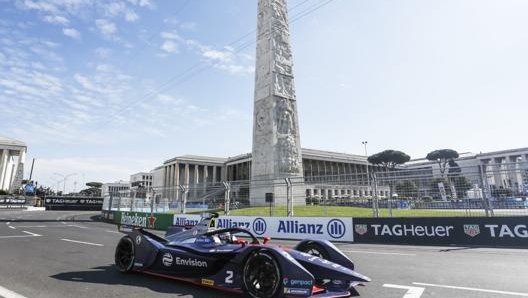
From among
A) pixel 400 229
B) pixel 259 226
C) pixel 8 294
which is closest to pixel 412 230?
pixel 400 229

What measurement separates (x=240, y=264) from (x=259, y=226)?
1235cm

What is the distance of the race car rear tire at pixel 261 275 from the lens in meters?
4.16

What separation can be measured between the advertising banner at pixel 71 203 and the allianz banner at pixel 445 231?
49650mm

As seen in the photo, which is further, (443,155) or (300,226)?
(443,155)

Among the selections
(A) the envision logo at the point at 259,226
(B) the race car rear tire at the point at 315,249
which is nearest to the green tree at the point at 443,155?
(A) the envision logo at the point at 259,226

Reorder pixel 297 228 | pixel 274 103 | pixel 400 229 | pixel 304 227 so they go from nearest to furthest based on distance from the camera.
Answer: pixel 400 229, pixel 304 227, pixel 297 228, pixel 274 103

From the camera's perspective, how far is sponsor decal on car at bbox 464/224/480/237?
12000mm

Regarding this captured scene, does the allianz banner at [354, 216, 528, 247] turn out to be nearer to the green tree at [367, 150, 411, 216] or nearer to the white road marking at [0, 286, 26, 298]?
the white road marking at [0, 286, 26, 298]

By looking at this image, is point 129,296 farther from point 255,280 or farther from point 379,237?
point 379,237

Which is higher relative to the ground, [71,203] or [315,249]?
[71,203]

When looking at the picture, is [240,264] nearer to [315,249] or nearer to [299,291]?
[299,291]

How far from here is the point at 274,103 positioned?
86.7ft

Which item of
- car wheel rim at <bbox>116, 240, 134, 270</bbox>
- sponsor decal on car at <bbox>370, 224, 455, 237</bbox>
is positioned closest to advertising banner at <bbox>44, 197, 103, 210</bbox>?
sponsor decal on car at <bbox>370, 224, 455, 237</bbox>

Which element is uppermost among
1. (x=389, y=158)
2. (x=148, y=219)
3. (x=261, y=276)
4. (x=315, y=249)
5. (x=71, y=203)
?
(x=389, y=158)
